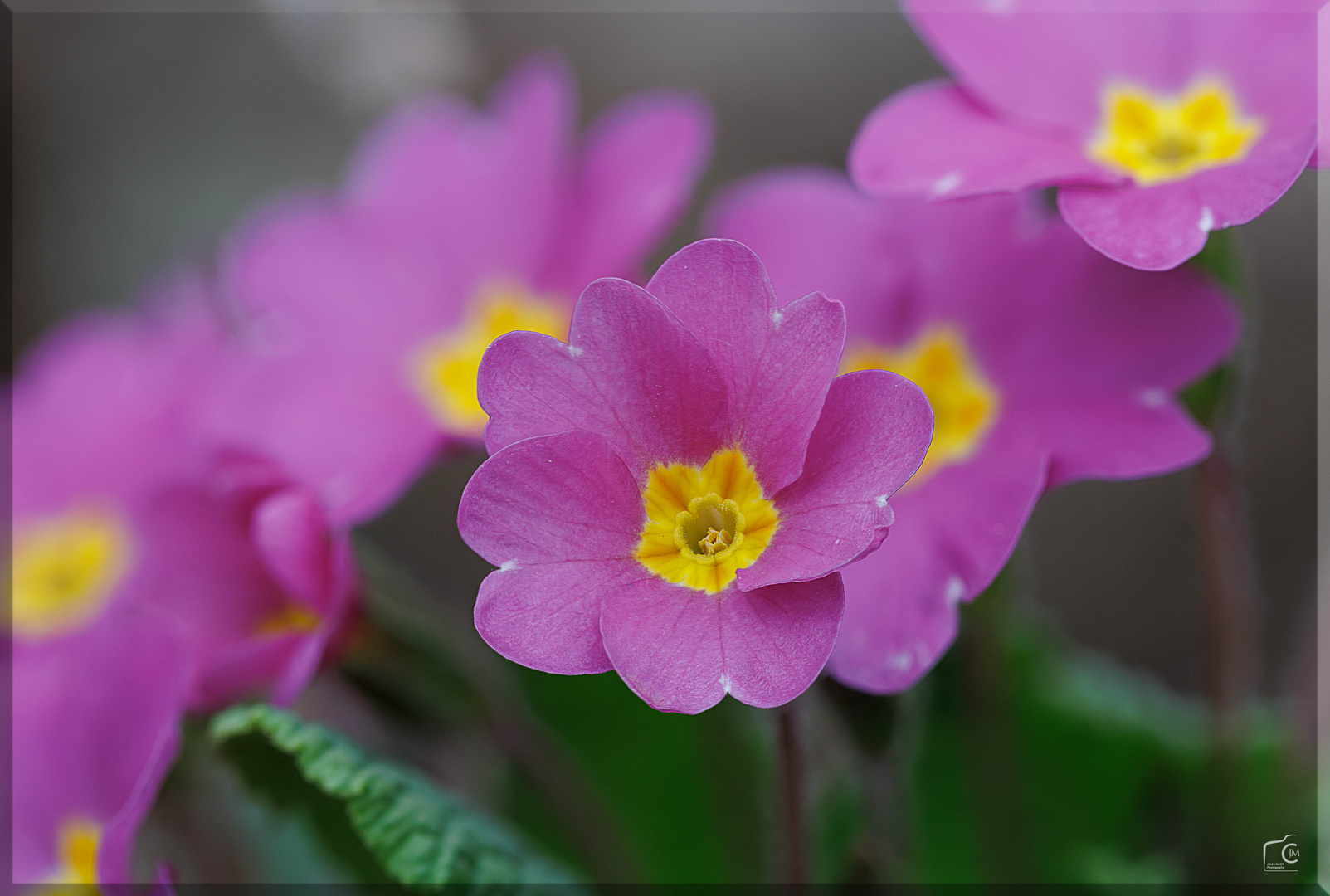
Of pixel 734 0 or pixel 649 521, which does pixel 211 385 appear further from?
pixel 734 0

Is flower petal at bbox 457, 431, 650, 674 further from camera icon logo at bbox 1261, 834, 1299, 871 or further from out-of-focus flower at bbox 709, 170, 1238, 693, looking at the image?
camera icon logo at bbox 1261, 834, 1299, 871

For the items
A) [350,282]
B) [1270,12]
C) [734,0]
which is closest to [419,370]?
[350,282]

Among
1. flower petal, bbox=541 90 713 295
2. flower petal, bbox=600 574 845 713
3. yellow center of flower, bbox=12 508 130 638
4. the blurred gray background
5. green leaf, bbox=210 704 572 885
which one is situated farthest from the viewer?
the blurred gray background

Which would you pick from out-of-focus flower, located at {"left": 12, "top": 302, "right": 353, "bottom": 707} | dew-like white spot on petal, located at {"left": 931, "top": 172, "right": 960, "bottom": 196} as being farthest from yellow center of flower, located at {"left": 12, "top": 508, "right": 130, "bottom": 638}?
dew-like white spot on petal, located at {"left": 931, "top": 172, "right": 960, "bottom": 196}

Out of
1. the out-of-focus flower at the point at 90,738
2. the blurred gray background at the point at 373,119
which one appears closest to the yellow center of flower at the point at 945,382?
the out-of-focus flower at the point at 90,738

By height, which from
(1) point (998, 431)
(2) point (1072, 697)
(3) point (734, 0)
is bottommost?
(2) point (1072, 697)

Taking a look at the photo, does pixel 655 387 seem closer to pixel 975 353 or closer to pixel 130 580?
pixel 975 353
